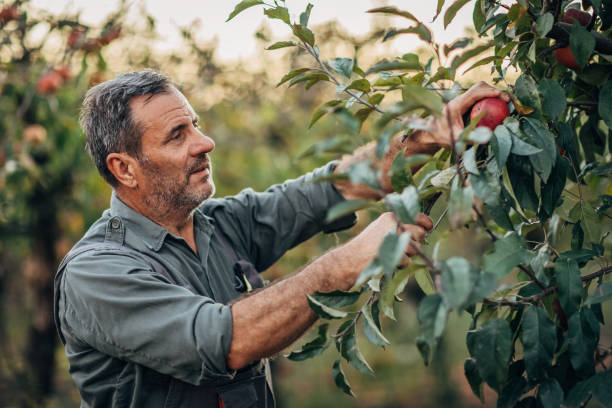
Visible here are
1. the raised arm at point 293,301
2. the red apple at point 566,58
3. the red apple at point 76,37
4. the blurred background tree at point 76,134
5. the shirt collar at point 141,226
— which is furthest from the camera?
the blurred background tree at point 76,134

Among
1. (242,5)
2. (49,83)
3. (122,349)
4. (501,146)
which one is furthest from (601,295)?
(49,83)

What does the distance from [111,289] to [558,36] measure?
3.54 ft

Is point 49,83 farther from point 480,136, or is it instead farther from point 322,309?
point 480,136

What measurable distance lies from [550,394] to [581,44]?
0.60 meters

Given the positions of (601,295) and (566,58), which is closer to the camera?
(601,295)

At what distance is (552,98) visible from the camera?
990 mm

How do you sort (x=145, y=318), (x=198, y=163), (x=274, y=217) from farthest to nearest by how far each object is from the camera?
(x=274, y=217) → (x=198, y=163) → (x=145, y=318)

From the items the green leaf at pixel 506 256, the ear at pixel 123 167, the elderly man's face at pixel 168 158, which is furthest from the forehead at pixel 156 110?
the green leaf at pixel 506 256

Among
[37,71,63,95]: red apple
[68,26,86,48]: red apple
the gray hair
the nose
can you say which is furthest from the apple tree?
[37,71,63,95]: red apple

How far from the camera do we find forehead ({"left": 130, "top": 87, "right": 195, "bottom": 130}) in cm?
165

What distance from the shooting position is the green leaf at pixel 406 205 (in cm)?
76

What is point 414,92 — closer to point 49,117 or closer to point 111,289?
point 111,289

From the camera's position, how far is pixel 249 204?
189 centimetres

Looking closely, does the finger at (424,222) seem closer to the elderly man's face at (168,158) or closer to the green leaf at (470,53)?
the green leaf at (470,53)
